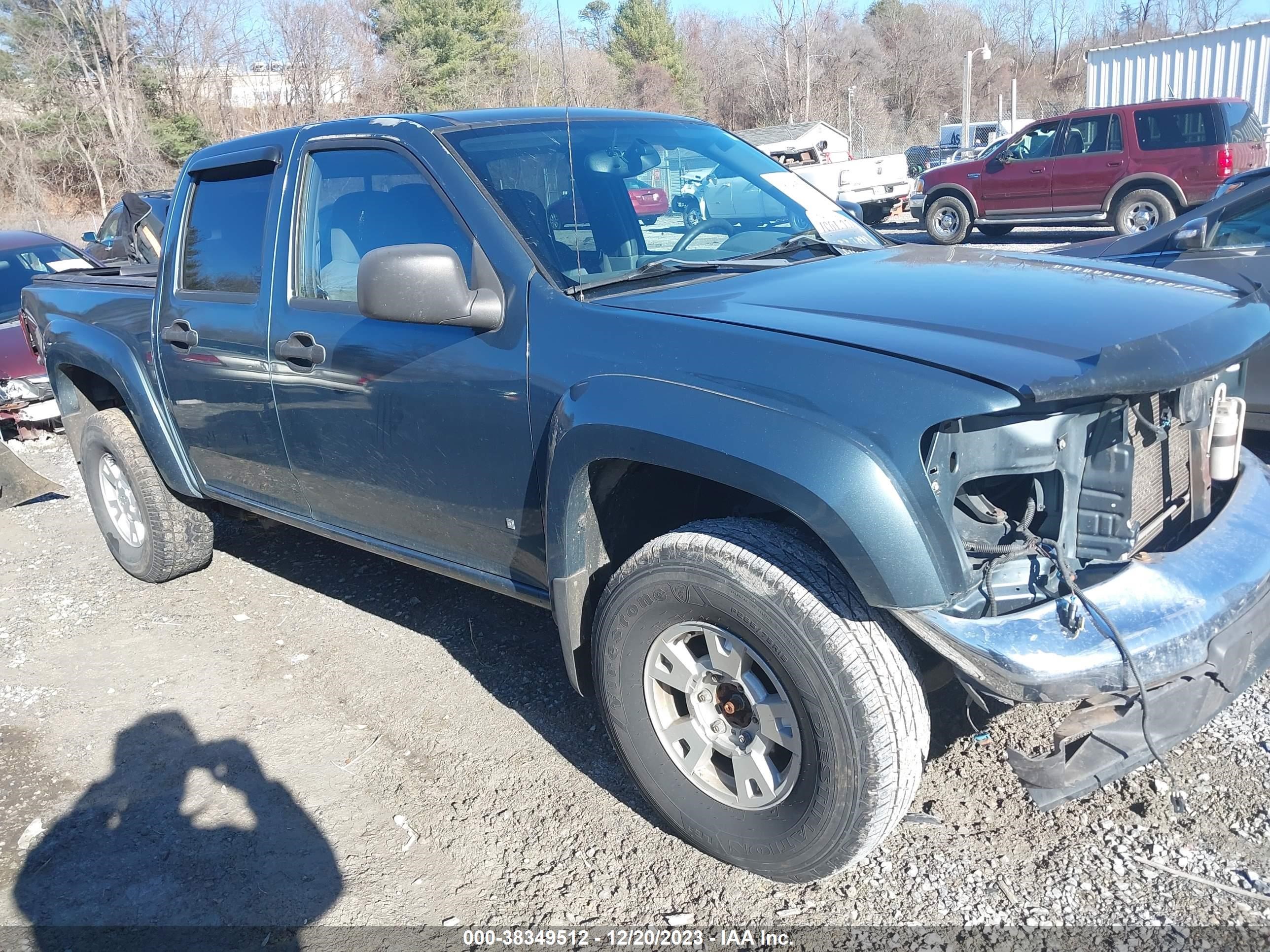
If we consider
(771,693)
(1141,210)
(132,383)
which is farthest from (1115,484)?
(1141,210)

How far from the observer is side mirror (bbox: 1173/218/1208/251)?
221 inches

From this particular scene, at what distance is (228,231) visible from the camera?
4.05 metres

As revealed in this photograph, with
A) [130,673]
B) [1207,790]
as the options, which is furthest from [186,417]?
[1207,790]

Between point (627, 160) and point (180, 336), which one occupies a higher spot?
point (627, 160)

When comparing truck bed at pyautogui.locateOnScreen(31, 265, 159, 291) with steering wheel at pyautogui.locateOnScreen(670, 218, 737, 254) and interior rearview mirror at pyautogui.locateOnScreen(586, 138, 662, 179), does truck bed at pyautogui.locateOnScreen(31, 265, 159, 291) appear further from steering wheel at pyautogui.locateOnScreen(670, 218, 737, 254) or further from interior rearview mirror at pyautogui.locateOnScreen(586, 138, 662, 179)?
steering wheel at pyautogui.locateOnScreen(670, 218, 737, 254)

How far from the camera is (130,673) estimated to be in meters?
4.28

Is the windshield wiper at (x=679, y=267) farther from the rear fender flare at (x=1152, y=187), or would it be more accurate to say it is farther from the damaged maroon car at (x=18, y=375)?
the rear fender flare at (x=1152, y=187)

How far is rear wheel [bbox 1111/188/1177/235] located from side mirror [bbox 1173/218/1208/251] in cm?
1070

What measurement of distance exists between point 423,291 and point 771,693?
4.66 ft

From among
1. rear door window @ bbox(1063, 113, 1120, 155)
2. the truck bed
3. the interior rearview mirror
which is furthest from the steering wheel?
rear door window @ bbox(1063, 113, 1120, 155)

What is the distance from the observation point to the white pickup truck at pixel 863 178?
17.4 m

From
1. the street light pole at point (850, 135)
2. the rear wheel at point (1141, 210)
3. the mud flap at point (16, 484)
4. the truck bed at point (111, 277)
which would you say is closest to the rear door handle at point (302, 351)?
the truck bed at point (111, 277)

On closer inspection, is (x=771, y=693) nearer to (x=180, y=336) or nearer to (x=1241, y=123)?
(x=180, y=336)

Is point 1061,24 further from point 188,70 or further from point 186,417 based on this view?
point 186,417
